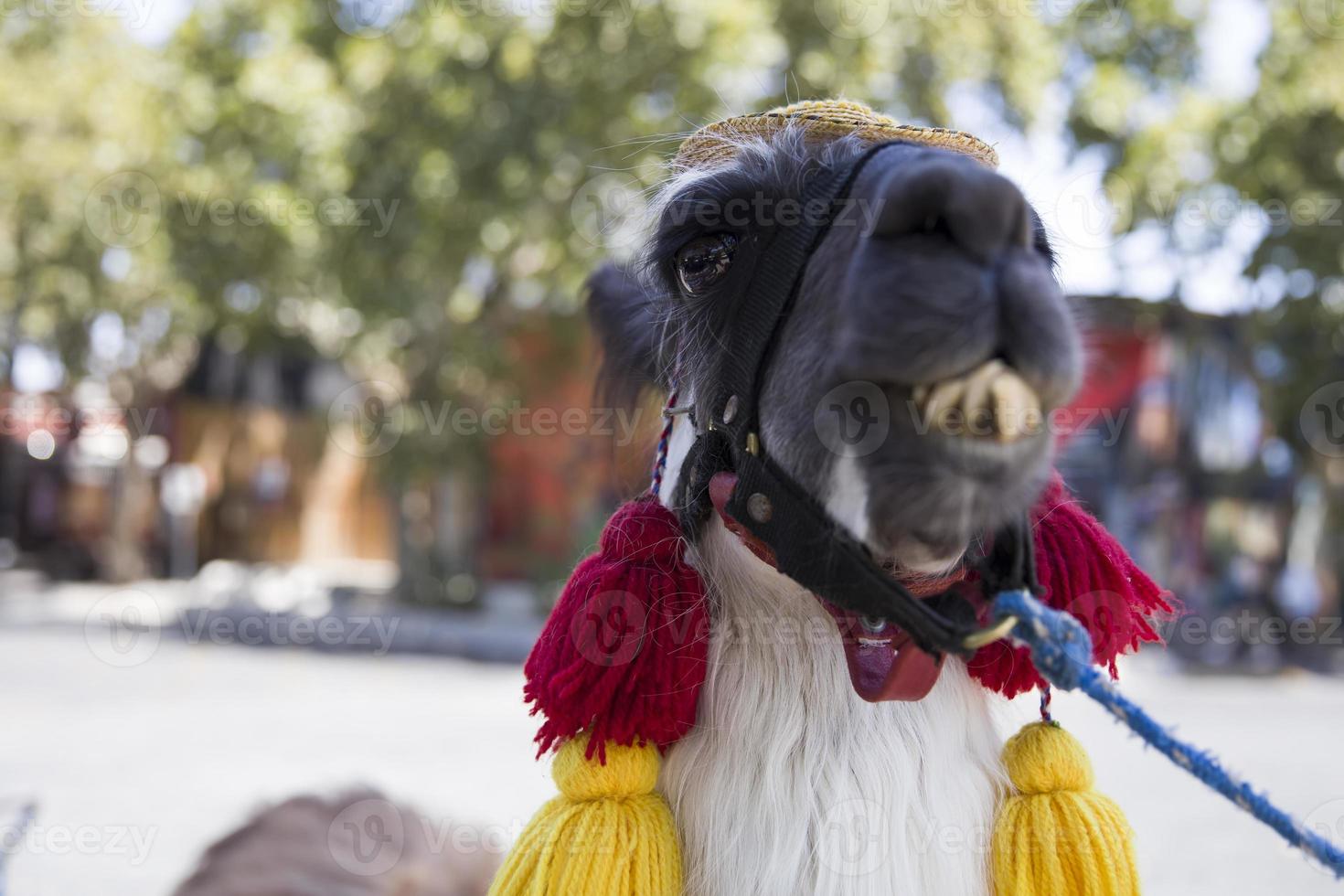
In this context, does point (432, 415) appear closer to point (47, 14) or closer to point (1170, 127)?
point (47, 14)

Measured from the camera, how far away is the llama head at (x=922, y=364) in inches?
38.7

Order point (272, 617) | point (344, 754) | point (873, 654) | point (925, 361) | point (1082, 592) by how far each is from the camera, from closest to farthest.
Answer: point (925, 361) < point (873, 654) < point (1082, 592) < point (344, 754) < point (272, 617)

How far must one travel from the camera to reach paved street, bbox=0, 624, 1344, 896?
5.20 m

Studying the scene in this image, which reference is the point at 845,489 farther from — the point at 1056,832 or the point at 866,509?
the point at 1056,832

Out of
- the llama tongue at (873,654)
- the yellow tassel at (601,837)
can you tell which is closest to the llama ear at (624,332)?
the llama tongue at (873,654)

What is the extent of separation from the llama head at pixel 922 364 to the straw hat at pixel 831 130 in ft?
0.52

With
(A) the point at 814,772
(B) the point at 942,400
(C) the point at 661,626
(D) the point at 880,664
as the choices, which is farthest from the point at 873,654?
(B) the point at 942,400

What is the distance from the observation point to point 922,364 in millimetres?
973

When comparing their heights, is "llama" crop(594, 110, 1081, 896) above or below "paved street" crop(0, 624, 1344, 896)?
above

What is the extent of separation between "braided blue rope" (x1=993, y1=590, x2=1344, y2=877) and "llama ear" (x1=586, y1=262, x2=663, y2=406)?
75 cm

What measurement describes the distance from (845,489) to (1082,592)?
452 mm

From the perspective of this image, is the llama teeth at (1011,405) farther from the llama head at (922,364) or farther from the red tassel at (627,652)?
→ the red tassel at (627,652)

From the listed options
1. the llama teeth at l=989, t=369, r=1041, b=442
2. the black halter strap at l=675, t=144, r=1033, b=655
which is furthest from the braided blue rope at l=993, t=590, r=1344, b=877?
the llama teeth at l=989, t=369, r=1041, b=442

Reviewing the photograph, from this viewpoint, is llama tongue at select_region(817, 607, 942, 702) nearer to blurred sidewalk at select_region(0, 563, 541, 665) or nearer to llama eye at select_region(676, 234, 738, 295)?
llama eye at select_region(676, 234, 738, 295)
